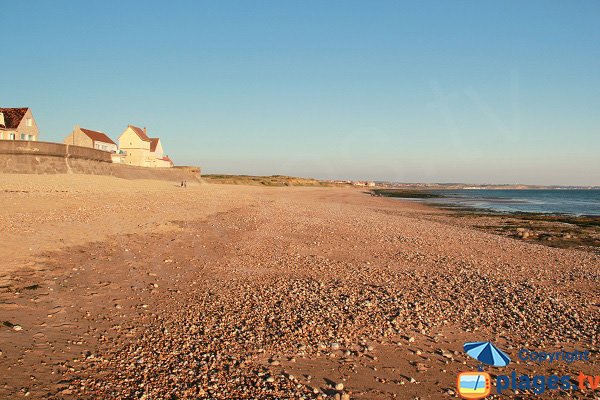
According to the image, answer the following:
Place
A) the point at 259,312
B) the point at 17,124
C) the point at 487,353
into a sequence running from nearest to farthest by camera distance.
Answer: the point at 487,353 < the point at 259,312 < the point at 17,124

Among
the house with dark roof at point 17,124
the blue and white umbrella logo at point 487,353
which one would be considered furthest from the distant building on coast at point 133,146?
the blue and white umbrella logo at point 487,353

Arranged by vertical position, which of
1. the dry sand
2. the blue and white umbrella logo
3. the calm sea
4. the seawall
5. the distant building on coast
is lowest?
the blue and white umbrella logo

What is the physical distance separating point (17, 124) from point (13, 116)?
2.00m

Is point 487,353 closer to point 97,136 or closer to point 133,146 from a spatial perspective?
point 133,146

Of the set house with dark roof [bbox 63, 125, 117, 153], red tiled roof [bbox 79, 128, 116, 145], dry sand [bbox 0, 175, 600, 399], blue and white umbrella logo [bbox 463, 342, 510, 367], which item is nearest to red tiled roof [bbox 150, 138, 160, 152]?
red tiled roof [bbox 79, 128, 116, 145]

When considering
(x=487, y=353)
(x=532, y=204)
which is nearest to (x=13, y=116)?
(x=487, y=353)

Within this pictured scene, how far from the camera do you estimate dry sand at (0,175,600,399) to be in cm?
512

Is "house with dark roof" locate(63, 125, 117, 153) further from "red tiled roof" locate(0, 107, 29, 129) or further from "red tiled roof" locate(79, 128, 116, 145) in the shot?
"red tiled roof" locate(0, 107, 29, 129)

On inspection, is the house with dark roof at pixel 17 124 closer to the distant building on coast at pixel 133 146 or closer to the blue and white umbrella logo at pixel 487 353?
the distant building on coast at pixel 133 146

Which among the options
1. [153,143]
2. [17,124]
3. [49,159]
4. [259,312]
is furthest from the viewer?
[153,143]

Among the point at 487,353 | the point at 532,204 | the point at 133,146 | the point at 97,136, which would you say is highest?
the point at 97,136

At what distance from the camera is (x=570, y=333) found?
7305 millimetres

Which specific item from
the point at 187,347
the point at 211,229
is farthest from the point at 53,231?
the point at 187,347

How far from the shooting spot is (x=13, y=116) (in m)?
44.3
